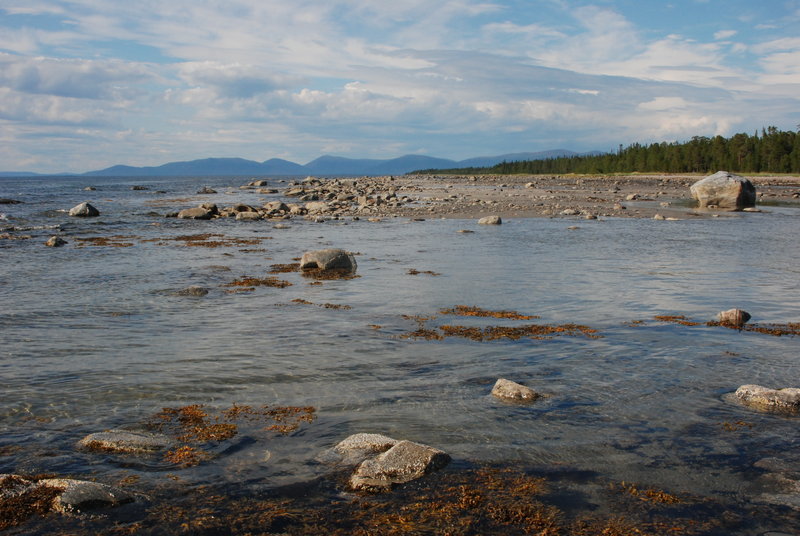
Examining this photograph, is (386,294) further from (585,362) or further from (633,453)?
(633,453)

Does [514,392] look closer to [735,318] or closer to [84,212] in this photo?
[735,318]

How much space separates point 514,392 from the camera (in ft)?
27.5

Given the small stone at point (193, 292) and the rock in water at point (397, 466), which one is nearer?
the rock in water at point (397, 466)

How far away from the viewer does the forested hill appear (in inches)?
4402

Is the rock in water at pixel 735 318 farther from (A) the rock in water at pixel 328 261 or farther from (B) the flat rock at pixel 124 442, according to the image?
(B) the flat rock at pixel 124 442

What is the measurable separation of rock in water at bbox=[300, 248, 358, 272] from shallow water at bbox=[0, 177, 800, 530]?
814mm

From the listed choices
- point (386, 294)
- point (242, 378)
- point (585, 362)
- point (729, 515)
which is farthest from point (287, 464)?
point (386, 294)

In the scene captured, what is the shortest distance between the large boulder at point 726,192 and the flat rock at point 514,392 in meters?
47.9

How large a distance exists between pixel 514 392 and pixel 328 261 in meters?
12.4

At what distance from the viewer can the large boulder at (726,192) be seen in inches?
1891

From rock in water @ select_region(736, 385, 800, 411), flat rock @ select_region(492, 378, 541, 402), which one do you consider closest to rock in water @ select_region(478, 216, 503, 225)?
rock in water @ select_region(736, 385, 800, 411)

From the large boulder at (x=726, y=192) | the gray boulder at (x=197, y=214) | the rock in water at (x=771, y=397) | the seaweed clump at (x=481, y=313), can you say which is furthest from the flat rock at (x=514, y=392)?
the large boulder at (x=726, y=192)

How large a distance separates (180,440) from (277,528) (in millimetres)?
2416

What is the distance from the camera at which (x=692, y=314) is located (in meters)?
13.6
